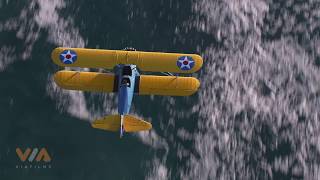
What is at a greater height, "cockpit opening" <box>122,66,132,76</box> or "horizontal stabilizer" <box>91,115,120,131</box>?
"cockpit opening" <box>122,66,132,76</box>

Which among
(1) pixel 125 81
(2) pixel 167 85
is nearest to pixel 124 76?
(1) pixel 125 81

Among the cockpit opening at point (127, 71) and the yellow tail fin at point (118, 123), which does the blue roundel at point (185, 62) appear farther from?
the yellow tail fin at point (118, 123)

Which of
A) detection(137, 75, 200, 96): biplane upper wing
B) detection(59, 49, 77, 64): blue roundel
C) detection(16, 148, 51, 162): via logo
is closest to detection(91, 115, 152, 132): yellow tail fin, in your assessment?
detection(137, 75, 200, 96): biplane upper wing

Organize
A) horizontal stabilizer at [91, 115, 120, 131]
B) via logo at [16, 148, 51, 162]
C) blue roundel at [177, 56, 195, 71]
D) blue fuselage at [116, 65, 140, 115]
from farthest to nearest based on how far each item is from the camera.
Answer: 1. via logo at [16, 148, 51, 162]
2. horizontal stabilizer at [91, 115, 120, 131]
3. blue roundel at [177, 56, 195, 71]
4. blue fuselage at [116, 65, 140, 115]

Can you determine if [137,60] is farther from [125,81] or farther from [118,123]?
[118,123]

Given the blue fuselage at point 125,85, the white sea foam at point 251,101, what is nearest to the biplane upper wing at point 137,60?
the blue fuselage at point 125,85

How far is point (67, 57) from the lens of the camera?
46469mm

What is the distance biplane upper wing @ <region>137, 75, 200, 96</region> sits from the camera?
1884 inches

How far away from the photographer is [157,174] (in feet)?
187

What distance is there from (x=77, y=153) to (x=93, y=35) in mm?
15592

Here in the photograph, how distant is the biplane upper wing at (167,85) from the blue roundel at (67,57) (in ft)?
23.4

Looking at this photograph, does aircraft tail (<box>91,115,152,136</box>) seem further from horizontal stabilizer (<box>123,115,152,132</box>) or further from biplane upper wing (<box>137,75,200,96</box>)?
biplane upper wing (<box>137,75,200,96</box>)

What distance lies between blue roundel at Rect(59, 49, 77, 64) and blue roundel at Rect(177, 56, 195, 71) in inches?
419

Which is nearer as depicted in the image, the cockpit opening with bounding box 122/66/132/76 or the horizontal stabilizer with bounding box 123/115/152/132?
the cockpit opening with bounding box 122/66/132/76
